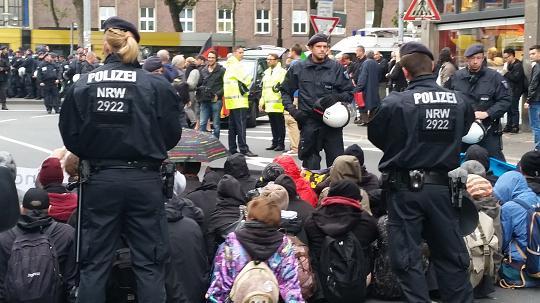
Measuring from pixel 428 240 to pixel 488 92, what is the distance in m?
4.94

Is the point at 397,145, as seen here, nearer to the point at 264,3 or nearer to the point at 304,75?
the point at 304,75

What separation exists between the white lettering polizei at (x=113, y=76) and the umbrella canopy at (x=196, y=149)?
2474 mm

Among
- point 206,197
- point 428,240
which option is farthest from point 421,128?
point 206,197

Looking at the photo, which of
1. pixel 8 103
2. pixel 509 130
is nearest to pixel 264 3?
pixel 8 103

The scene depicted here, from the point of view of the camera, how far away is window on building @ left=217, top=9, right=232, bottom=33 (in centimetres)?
6406

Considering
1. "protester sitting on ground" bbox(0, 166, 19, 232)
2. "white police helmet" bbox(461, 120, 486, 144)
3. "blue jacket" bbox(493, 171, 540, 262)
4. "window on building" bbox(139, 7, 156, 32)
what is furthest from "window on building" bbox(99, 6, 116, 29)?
"protester sitting on ground" bbox(0, 166, 19, 232)

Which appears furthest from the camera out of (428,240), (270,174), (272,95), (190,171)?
(272,95)

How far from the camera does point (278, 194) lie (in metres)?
7.32

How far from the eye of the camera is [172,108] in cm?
600

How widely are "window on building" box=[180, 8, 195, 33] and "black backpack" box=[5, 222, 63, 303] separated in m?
58.2

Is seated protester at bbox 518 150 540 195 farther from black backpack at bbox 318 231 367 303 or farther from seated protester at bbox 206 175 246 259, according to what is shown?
seated protester at bbox 206 175 246 259

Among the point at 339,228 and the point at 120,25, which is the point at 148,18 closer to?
the point at 339,228

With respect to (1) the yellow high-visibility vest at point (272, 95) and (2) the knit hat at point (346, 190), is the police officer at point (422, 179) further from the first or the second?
(1) the yellow high-visibility vest at point (272, 95)

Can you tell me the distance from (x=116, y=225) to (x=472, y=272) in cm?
316
